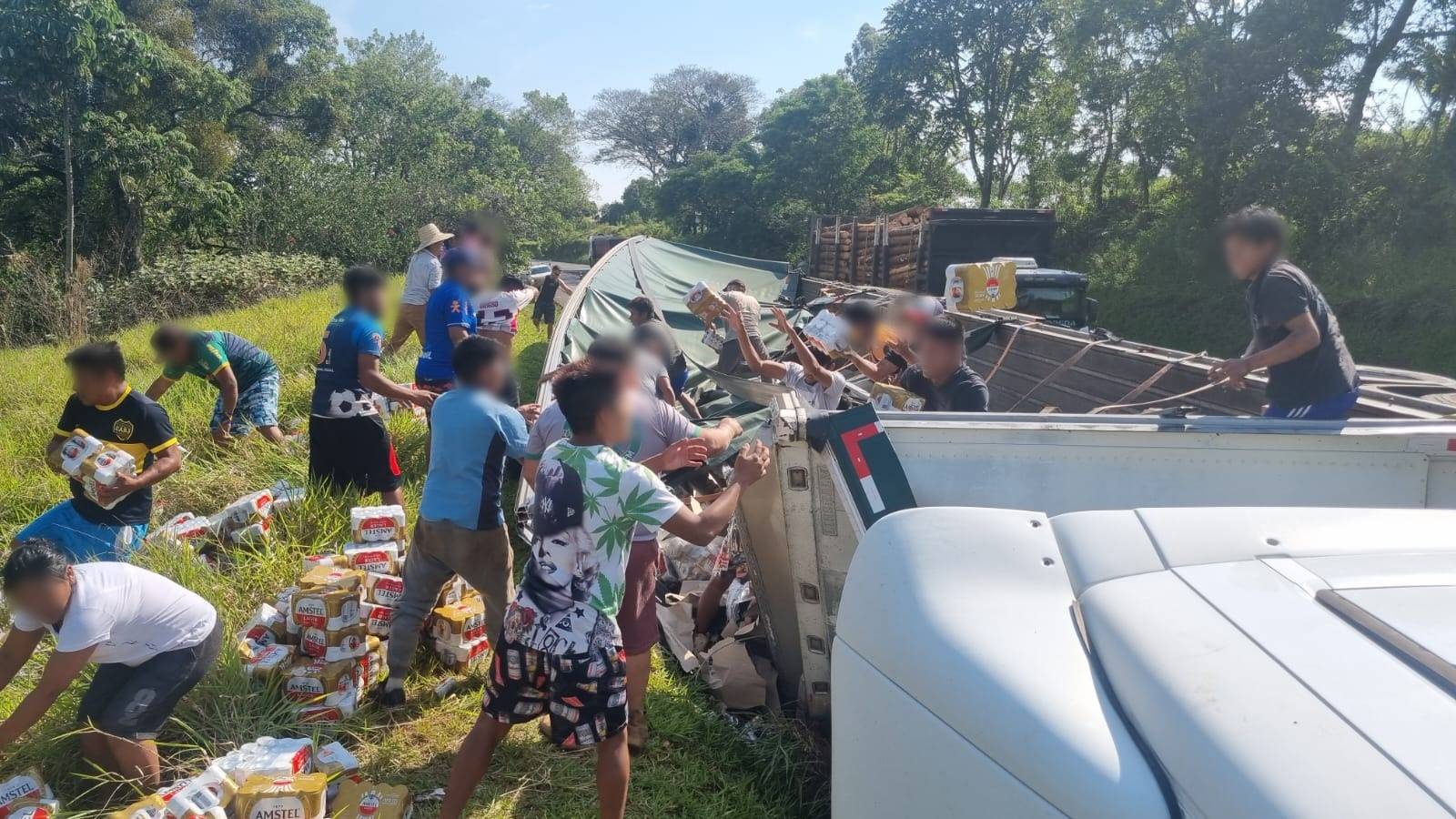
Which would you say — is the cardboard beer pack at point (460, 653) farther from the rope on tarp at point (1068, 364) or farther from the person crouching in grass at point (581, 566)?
the rope on tarp at point (1068, 364)

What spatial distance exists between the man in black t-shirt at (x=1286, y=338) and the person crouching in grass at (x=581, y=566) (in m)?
2.46

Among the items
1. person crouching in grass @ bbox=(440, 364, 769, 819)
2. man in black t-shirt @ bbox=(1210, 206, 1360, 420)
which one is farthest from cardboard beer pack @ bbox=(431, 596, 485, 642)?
man in black t-shirt @ bbox=(1210, 206, 1360, 420)

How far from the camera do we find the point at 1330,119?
14.0 meters

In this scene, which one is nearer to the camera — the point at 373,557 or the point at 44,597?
the point at 44,597

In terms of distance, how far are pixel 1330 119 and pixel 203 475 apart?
1595 cm

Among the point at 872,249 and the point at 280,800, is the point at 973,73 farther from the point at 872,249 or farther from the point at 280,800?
the point at 280,800

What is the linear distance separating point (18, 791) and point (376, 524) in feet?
5.37

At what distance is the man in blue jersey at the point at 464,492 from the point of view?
3375mm

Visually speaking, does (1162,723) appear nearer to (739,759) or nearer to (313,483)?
(739,759)

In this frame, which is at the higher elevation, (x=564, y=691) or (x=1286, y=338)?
(x=1286, y=338)

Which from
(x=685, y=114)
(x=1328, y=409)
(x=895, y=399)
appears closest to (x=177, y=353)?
(x=895, y=399)

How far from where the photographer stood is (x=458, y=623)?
3826 millimetres

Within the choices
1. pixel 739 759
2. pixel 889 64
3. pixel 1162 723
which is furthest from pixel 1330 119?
pixel 1162 723

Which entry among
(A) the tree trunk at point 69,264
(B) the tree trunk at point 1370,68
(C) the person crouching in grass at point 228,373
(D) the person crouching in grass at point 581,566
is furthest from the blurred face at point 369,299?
(B) the tree trunk at point 1370,68
